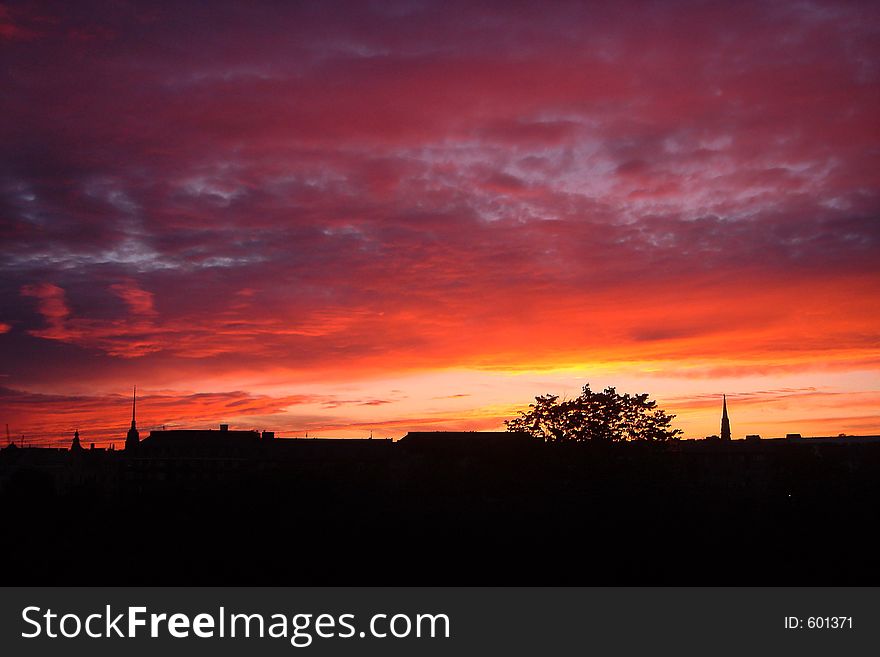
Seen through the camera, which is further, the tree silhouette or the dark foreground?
the tree silhouette

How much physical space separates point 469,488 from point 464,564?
79.4ft

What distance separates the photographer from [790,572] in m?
35.7

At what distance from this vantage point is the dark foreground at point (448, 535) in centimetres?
3491

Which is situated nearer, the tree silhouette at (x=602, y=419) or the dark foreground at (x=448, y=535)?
the dark foreground at (x=448, y=535)

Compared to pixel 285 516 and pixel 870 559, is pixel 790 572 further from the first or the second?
pixel 285 516

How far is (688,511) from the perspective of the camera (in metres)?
45.4

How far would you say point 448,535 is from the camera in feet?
128

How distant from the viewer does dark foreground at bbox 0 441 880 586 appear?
115 feet
